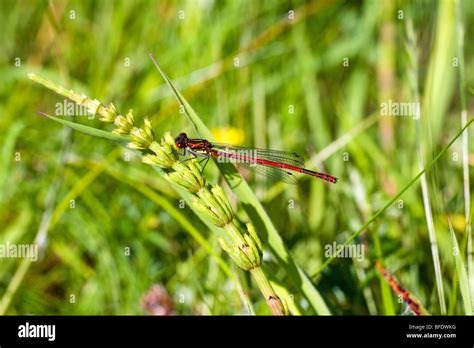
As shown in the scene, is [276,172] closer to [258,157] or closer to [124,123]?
[258,157]

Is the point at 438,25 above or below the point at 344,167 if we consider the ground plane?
above

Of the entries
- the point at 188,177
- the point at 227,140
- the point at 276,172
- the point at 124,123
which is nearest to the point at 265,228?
the point at 188,177

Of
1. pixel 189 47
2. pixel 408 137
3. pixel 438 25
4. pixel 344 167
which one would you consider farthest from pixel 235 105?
pixel 438 25

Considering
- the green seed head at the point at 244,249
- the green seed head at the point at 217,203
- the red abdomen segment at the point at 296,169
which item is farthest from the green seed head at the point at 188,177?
the red abdomen segment at the point at 296,169

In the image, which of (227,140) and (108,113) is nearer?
(108,113)

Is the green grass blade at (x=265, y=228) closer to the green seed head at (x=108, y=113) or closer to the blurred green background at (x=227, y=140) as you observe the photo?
the blurred green background at (x=227, y=140)

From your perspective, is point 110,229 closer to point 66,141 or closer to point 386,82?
point 66,141
